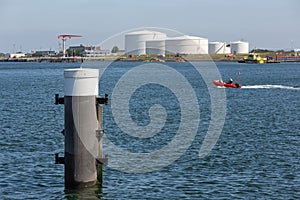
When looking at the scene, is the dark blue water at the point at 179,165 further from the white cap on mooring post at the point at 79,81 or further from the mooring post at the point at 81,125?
the white cap on mooring post at the point at 79,81

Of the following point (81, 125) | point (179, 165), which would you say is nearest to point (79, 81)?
point (81, 125)

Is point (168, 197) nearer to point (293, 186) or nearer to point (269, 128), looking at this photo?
point (293, 186)

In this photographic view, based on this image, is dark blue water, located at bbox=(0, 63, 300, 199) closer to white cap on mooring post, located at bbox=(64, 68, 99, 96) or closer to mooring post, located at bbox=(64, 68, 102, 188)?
mooring post, located at bbox=(64, 68, 102, 188)

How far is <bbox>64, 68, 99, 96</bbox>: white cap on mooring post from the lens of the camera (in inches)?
654

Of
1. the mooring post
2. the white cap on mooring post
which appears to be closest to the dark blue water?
the mooring post

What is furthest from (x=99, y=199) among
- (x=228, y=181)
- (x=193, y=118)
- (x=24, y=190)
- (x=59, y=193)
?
(x=193, y=118)

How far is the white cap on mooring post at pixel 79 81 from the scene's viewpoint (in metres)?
16.6

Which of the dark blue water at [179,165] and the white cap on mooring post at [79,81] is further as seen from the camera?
the dark blue water at [179,165]

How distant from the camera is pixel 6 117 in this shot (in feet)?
151

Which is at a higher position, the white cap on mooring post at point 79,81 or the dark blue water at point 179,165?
the white cap on mooring post at point 79,81

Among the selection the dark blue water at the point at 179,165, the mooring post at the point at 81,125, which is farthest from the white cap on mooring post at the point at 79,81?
the dark blue water at the point at 179,165

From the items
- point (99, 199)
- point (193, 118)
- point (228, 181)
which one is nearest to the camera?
point (99, 199)

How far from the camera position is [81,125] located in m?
17.0

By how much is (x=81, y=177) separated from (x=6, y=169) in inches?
320
